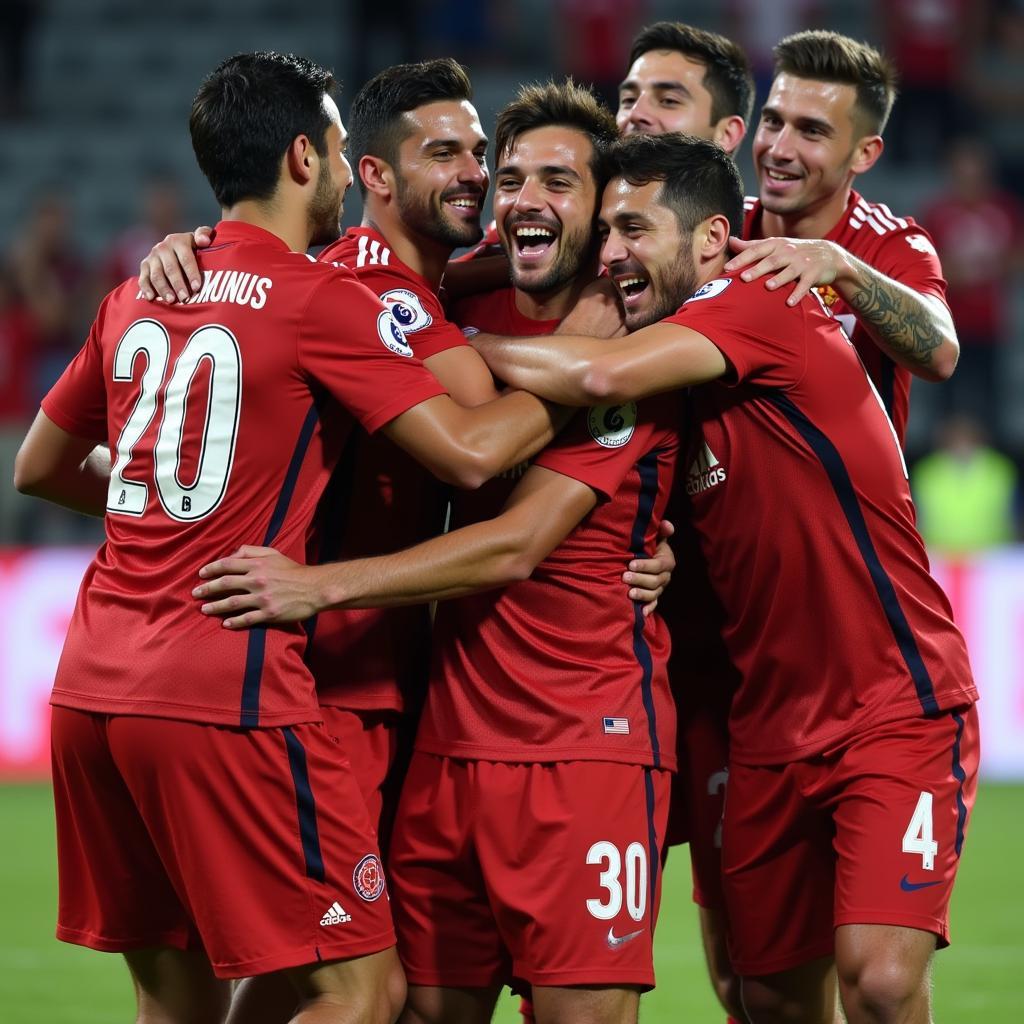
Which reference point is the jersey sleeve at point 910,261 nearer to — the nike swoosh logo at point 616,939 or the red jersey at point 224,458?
the red jersey at point 224,458

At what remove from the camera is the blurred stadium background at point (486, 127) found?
1007 cm

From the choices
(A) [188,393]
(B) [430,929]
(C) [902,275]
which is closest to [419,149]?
(A) [188,393]

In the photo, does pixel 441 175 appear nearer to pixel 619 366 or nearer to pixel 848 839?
pixel 619 366

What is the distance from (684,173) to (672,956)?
3.96 meters

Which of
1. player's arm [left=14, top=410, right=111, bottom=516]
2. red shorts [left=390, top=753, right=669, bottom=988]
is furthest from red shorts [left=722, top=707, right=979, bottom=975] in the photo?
player's arm [left=14, top=410, right=111, bottom=516]

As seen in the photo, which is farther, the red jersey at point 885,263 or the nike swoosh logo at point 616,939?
the red jersey at point 885,263

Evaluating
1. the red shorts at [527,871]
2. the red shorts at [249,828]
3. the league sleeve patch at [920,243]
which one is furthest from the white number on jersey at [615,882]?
the league sleeve patch at [920,243]

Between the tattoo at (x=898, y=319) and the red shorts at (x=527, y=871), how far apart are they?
1285mm

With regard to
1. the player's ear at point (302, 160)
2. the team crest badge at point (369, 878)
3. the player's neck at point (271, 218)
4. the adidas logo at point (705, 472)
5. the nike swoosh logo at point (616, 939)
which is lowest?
the nike swoosh logo at point (616, 939)

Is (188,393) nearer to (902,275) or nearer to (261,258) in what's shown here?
(261,258)

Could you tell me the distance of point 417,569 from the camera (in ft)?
12.9

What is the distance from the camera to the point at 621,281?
4320 millimetres

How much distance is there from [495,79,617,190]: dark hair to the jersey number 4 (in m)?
1.15

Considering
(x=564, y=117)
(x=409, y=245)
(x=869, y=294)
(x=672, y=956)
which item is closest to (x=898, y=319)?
(x=869, y=294)
